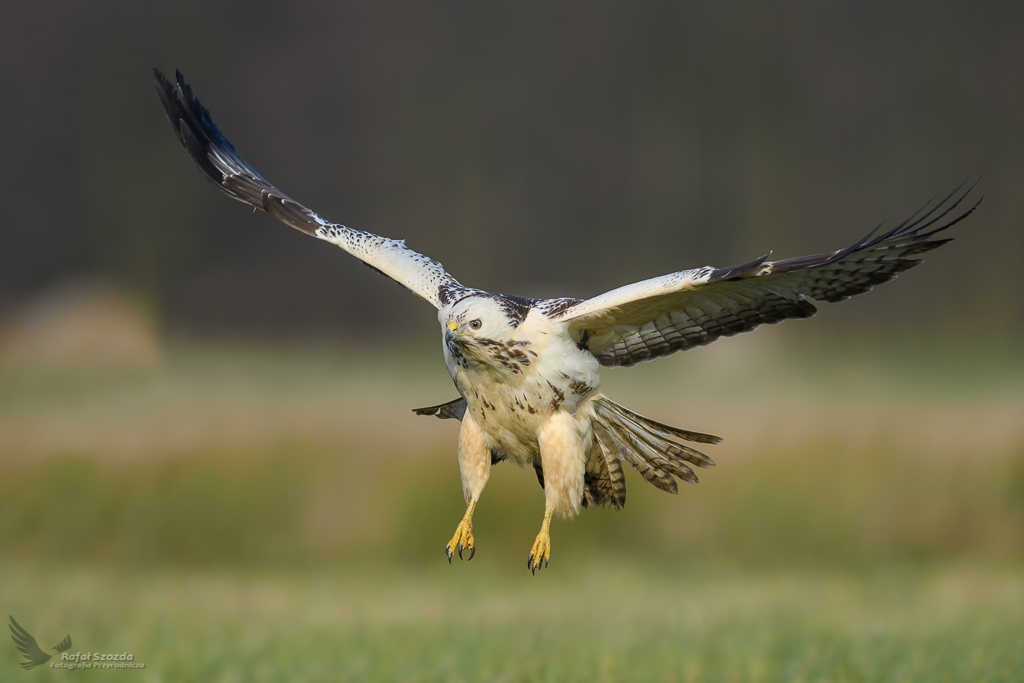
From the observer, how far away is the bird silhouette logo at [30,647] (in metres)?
5.29

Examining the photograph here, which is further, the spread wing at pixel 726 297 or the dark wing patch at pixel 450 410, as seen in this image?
the dark wing patch at pixel 450 410

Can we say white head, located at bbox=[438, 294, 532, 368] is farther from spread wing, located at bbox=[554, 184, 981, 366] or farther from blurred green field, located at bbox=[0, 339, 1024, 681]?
blurred green field, located at bbox=[0, 339, 1024, 681]

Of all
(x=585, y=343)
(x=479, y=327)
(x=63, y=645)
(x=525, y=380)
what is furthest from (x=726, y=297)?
(x=63, y=645)

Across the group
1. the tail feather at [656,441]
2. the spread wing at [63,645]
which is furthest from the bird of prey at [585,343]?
the spread wing at [63,645]

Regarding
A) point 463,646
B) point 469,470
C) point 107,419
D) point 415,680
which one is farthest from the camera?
point 107,419

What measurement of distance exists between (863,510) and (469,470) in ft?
15.2

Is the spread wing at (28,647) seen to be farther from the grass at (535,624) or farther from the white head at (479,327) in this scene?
the white head at (479,327)

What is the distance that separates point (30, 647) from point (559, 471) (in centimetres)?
337

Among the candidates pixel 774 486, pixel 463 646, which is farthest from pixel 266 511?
pixel 774 486

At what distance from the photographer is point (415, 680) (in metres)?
5.04

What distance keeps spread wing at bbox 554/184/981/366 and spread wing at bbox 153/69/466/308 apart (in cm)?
62

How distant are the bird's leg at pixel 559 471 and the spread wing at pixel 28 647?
3.05 meters

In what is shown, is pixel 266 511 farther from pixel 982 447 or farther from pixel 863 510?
pixel 982 447

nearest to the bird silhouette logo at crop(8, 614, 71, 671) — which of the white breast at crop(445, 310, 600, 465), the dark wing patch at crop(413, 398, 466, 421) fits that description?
the dark wing patch at crop(413, 398, 466, 421)
